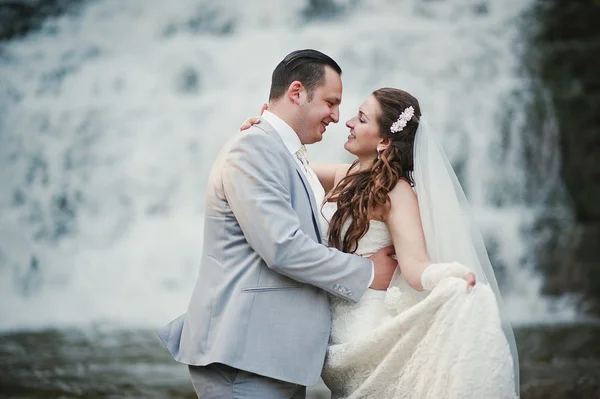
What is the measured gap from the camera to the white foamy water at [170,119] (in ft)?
29.6

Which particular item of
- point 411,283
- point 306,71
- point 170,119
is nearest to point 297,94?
point 306,71

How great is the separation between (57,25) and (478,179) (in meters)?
5.39

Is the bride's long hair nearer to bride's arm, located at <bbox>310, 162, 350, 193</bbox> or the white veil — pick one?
the white veil

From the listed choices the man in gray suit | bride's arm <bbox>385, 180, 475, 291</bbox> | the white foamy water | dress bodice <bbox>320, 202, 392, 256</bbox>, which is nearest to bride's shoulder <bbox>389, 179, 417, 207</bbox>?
bride's arm <bbox>385, 180, 475, 291</bbox>

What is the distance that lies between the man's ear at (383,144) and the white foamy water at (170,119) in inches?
221

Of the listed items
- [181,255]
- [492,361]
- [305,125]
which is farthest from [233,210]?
[181,255]

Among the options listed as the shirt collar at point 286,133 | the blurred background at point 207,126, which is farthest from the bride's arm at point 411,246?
the blurred background at point 207,126

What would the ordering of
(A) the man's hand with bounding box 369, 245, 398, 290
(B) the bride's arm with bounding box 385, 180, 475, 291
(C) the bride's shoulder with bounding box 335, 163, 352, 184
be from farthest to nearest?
(C) the bride's shoulder with bounding box 335, 163, 352, 184 < (A) the man's hand with bounding box 369, 245, 398, 290 < (B) the bride's arm with bounding box 385, 180, 475, 291

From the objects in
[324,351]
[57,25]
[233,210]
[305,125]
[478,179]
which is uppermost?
[57,25]

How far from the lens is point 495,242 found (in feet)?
29.9

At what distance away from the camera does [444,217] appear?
312cm

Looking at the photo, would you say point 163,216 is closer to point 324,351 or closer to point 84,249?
point 84,249

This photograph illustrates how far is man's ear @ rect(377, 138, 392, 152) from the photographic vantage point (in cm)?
333

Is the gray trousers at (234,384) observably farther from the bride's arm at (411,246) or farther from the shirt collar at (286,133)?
the shirt collar at (286,133)
